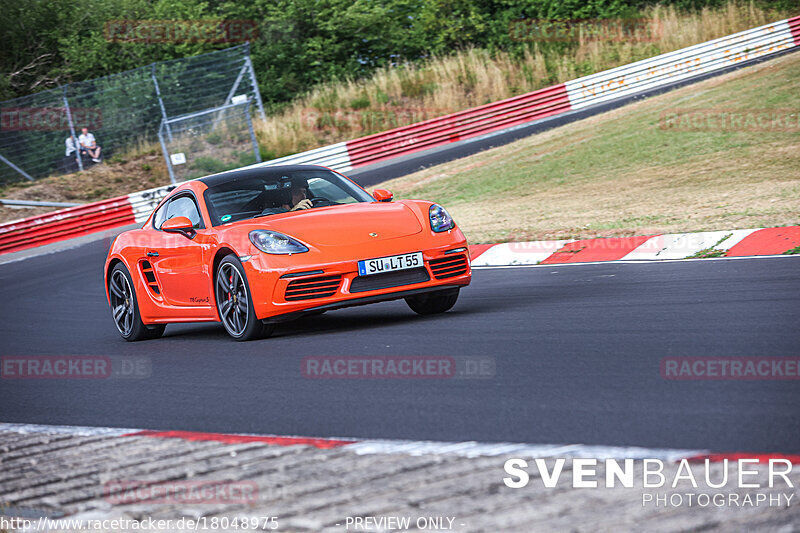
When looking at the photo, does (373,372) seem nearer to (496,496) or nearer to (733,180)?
(496,496)

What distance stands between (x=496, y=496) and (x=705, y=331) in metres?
3.14

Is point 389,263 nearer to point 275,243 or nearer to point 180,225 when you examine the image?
point 275,243

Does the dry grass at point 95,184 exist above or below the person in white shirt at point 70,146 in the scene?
below

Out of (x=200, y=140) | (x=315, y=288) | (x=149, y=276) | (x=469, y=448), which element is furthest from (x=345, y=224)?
(x=200, y=140)

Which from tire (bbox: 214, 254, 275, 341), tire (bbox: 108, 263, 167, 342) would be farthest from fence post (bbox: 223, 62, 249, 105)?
tire (bbox: 214, 254, 275, 341)

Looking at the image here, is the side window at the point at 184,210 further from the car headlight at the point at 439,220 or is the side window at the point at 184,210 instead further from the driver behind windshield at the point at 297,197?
the car headlight at the point at 439,220

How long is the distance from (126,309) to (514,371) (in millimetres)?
4797

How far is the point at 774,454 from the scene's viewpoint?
11.1 feet

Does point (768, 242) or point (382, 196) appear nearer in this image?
point (382, 196)

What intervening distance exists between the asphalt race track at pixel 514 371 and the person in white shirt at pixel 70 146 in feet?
56.9

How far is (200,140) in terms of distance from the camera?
25.9 metres

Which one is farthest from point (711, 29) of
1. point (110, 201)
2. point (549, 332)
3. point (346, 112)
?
point (549, 332)

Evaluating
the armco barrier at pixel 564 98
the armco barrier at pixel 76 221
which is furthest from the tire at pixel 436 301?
the armco barrier at pixel 564 98

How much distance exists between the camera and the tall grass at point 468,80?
32906 mm
